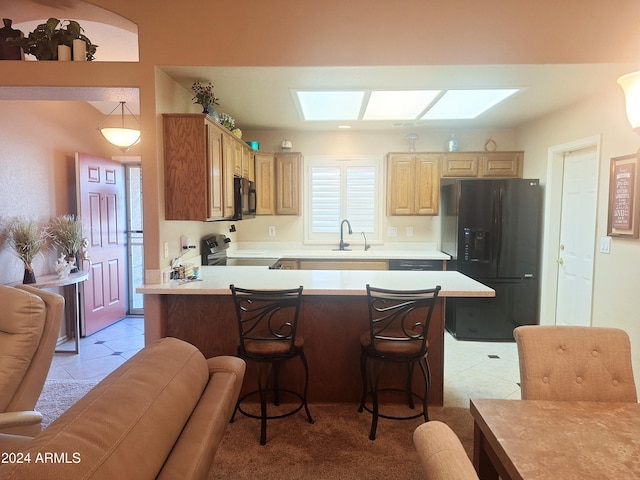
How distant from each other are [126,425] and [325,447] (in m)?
1.74

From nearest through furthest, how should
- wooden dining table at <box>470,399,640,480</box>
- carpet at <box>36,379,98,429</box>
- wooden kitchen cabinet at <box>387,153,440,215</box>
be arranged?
wooden dining table at <box>470,399,640,480</box> < carpet at <box>36,379,98,429</box> < wooden kitchen cabinet at <box>387,153,440,215</box>

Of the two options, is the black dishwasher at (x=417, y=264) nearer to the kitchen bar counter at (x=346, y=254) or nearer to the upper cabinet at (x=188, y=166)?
the kitchen bar counter at (x=346, y=254)

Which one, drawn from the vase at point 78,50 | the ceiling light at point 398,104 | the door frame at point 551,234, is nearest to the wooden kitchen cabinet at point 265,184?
the ceiling light at point 398,104

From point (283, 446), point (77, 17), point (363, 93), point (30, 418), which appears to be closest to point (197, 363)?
point (30, 418)

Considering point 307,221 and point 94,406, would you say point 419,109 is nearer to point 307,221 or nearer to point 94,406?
point 307,221

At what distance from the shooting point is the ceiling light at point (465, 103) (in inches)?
131

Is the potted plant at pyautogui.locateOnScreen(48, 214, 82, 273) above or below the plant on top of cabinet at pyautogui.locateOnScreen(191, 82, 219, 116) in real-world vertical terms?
below

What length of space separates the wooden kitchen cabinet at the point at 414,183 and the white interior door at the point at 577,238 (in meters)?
1.40

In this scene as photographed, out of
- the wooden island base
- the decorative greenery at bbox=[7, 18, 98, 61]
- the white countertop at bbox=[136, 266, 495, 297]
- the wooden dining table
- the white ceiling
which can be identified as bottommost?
the wooden island base

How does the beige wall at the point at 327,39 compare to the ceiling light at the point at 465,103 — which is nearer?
the beige wall at the point at 327,39

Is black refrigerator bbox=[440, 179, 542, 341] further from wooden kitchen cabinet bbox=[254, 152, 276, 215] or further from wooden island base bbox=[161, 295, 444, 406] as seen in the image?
wooden kitchen cabinet bbox=[254, 152, 276, 215]

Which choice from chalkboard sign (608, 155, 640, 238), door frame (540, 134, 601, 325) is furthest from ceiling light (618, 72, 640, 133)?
door frame (540, 134, 601, 325)

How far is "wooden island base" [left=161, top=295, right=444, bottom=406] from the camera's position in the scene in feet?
8.94

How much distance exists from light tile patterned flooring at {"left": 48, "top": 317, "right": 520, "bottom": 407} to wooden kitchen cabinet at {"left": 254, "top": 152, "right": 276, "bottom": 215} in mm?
2190
